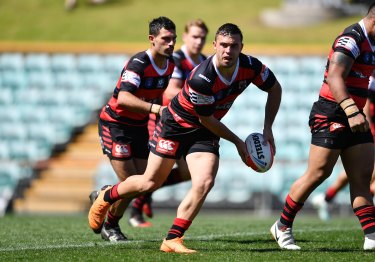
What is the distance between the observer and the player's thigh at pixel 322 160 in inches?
269

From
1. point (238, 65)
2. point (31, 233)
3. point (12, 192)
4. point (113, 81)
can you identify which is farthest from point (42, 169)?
point (238, 65)

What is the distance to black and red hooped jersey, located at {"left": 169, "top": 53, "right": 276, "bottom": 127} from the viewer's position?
21.8 ft

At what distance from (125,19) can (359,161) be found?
2549 cm

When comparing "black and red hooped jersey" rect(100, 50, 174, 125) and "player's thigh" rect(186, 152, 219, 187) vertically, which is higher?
"black and red hooped jersey" rect(100, 50, 174, 125)

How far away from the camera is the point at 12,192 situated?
16.8 metres

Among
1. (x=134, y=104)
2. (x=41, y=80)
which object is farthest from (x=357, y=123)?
(x=41, y=80)

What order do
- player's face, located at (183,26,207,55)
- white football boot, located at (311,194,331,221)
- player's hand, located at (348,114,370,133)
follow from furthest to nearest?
white football boot, located at (311,194,331,221), player's face, located at (183,26,207,55), player's hand, located at (348,114,370,133)

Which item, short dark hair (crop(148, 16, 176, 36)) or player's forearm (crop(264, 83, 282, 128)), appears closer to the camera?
player's forearm (crop(264, 83, 282, 128))

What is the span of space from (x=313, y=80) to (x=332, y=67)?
13.6m

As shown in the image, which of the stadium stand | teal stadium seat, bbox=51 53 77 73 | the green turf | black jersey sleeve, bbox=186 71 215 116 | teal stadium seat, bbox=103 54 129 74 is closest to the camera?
black jersey sleeve, bbox=186 71 215 116

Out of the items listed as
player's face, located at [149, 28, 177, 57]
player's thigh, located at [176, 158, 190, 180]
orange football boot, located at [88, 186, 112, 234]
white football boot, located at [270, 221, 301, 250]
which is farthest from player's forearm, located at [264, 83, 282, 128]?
player's thigh, located at [176, 158, 190, 180]

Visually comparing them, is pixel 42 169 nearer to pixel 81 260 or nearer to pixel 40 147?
pixel 40 147

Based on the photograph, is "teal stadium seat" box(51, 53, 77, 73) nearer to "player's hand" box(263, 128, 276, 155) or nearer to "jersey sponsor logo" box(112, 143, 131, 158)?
"jersey sponsor logo" box(112, 143, 131, 158)

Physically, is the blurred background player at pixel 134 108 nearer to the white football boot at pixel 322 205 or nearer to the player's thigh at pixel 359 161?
the player's thigh at pixel 359 161
